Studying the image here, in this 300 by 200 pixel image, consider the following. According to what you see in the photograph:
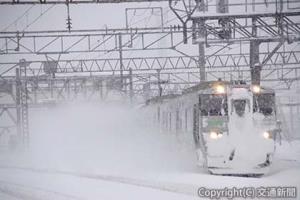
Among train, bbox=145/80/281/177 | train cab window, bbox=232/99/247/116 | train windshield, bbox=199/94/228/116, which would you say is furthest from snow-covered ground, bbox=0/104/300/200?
train cab window, bbox=232/99/247/116

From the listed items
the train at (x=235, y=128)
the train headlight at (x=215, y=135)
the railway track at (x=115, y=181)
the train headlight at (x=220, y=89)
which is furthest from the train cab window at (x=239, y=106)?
the railway track at (x=115, y=181)

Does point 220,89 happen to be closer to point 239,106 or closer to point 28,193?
point 239,106

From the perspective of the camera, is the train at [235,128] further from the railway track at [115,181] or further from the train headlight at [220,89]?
the railway track at [115,181]

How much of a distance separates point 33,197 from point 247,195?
21.7 ft

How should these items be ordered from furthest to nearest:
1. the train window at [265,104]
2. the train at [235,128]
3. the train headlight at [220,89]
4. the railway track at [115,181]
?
the train headlight at [220,89] → the train window at [265,104] → the train at [235,128] → the railway track at [115,181]

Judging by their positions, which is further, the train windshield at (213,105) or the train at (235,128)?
the train windshield at (213,105)

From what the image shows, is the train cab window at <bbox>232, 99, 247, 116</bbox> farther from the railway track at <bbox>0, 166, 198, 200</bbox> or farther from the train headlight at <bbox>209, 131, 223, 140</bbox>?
the railway track at <bbox>0, 166, 198, 200</bbox>

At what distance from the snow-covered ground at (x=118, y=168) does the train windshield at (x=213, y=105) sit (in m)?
1.95

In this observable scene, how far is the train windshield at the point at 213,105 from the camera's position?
19.5 m

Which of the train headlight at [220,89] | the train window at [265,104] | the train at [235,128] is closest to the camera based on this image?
the train at [235,128]

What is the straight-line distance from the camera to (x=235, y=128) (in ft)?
Answer: 62.8

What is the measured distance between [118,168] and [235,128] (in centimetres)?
784

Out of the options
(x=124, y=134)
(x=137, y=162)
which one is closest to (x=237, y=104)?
(x=137, y=162)

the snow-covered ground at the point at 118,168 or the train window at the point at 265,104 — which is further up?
the train window at the point at 265,104
